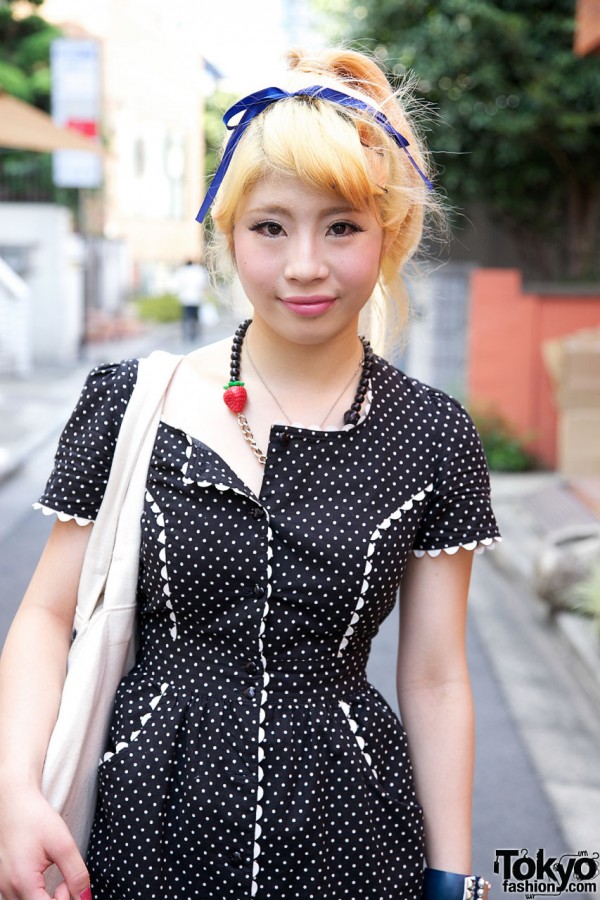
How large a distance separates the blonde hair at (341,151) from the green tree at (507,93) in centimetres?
1002

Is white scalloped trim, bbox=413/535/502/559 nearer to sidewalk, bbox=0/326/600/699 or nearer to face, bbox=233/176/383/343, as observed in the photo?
face, bbox=233/176/383/343

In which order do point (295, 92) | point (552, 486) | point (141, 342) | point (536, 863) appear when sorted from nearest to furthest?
1. point (295, 92)
2. point (536, 863)
3. point (552, 486)
4. point (141, 342)

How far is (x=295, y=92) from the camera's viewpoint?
1.59 metres

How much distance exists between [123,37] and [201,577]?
101ft

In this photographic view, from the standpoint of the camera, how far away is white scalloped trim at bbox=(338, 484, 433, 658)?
1.63 meters

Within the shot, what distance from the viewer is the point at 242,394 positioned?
171 cm

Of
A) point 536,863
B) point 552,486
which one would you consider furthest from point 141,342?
point 536,863

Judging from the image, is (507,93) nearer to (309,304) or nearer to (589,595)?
(589,595)

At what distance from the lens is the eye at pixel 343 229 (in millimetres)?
1585

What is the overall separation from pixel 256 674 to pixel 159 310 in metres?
26.8

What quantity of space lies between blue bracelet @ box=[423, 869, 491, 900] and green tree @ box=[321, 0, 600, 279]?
10.4 metres

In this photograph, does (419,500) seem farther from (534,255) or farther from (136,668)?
(534,255)

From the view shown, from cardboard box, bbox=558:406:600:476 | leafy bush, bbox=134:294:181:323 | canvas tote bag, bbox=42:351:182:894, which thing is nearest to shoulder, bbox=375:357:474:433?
canvas tote bag, bbox=42:351:182:894

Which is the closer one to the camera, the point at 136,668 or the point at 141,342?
the point at 136,668
